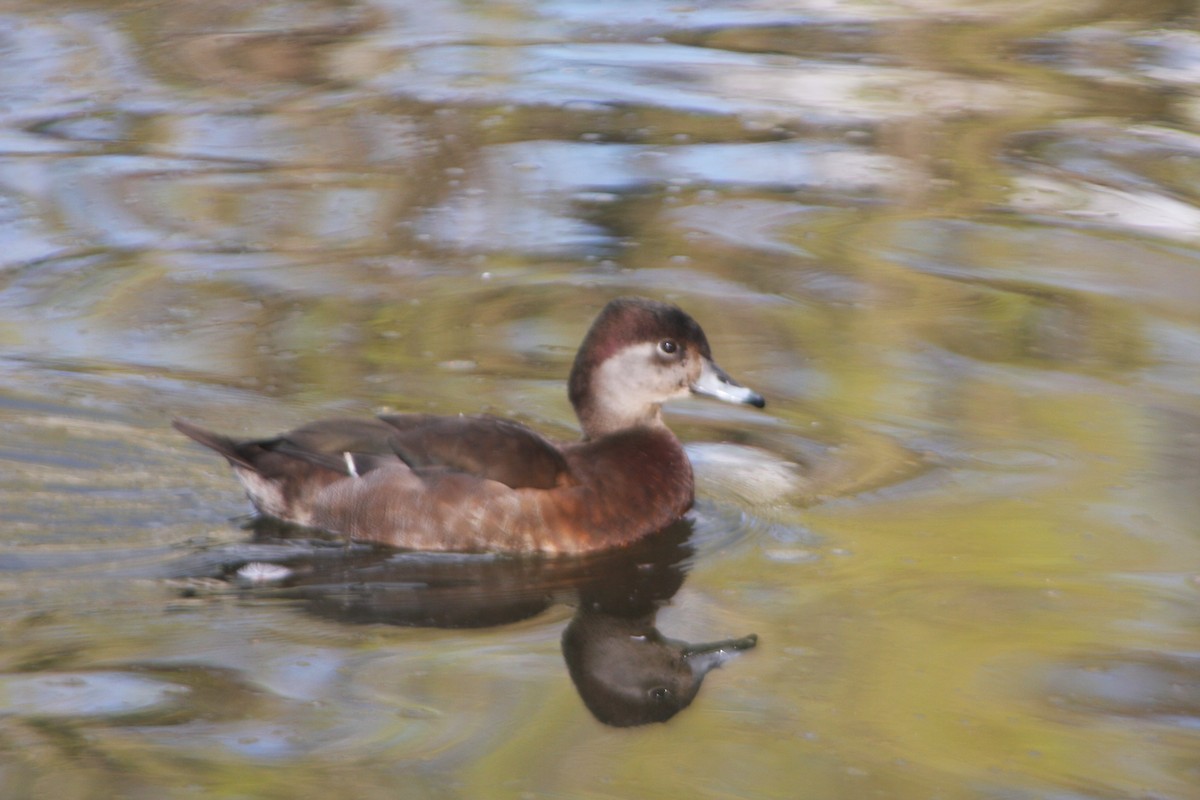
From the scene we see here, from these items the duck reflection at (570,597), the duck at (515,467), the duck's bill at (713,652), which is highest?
Answer: the duck at (515,467)

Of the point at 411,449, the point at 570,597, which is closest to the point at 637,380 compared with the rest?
the point at 411,449

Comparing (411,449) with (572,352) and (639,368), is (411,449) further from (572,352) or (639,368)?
(572,352)

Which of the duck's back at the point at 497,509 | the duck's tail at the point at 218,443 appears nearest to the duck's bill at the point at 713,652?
the duck's back at the point at 497,509

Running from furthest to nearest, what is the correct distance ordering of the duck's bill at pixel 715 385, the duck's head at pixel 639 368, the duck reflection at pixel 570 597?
the duck's bill at pixel 715 385
the duck's head at pixel 639 368
the duck reflection at pixel 570 597

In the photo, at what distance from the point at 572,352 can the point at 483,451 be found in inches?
75.0

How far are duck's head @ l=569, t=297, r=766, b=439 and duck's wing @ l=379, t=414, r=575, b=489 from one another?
46 centimetres

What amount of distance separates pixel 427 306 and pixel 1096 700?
4.47 meters

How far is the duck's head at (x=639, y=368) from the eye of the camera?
682cm

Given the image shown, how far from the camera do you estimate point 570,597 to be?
6.08m

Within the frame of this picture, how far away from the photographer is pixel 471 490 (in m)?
6.43

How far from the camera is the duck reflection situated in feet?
17.7

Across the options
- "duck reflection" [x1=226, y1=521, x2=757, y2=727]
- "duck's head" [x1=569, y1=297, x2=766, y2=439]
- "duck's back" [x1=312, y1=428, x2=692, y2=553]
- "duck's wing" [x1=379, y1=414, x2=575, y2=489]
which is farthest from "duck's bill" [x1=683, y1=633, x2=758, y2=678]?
"duck's head" [x1=569, y1=297, x2=766, y2=439]

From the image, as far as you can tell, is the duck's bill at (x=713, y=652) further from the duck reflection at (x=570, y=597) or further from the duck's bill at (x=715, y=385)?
the duck's bill at (x=715, y=385)

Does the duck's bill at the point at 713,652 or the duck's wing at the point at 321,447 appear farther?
the duck's wing at the point at 321,447
